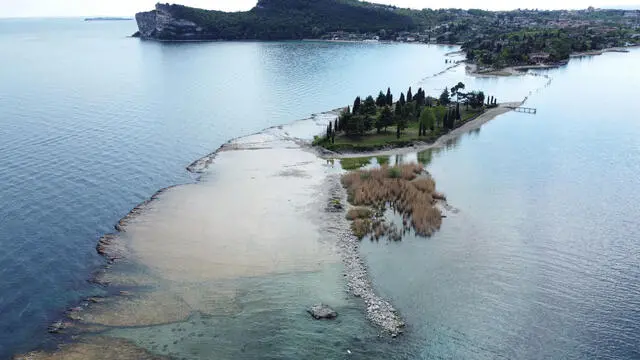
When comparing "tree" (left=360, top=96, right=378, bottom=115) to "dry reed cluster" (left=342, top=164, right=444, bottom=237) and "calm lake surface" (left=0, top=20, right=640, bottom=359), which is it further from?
"dry reed cluster" (left=342, top=164, right=444, bottom=237)

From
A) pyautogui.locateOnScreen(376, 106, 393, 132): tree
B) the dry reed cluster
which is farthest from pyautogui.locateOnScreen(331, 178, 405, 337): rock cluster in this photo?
pyautogui.locateOnScreen(376, 106, 393, 132): tree

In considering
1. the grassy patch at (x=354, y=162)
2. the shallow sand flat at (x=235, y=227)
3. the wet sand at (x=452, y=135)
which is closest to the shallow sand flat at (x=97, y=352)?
the shallow sand flat at (x=235, y=227)

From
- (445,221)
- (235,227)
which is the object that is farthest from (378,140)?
(235,227)

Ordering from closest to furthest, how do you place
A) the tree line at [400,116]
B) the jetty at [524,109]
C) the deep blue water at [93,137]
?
the deep blue water at [93,137]
the tree line at [400,116]
the jetty at [524,109]

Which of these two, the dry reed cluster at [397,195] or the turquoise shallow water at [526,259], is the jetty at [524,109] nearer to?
the turquoise shallow water at [526,259]

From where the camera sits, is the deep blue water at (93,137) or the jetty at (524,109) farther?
the jetty at (524,109)

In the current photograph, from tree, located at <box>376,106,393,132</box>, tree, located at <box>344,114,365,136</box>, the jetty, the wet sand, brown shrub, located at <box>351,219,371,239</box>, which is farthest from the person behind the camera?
the jetty

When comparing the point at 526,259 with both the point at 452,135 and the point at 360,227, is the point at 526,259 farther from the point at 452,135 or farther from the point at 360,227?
the point at 452,135
